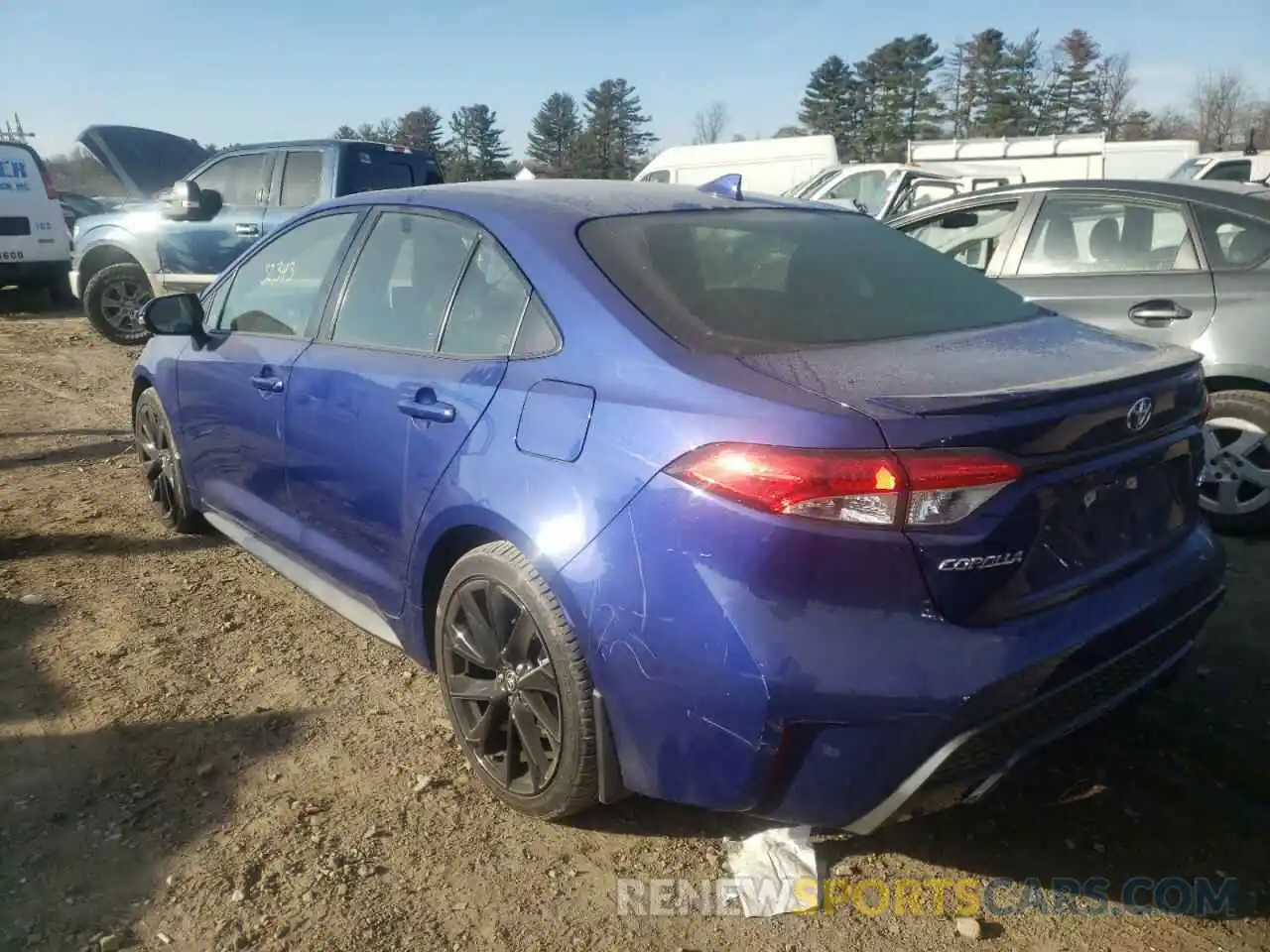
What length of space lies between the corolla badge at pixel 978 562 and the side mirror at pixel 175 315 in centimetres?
309

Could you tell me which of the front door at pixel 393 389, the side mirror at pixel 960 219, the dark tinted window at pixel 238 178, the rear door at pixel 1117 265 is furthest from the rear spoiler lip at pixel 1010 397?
the dark tinted window at pixel 238 178

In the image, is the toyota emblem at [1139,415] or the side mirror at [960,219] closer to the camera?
the toyota emblem at [1139,415]

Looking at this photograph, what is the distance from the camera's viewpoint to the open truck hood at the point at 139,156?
1227 centimetres

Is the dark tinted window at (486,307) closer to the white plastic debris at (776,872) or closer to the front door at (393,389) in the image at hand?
the front door at (393,389)

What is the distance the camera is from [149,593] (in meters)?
4.03

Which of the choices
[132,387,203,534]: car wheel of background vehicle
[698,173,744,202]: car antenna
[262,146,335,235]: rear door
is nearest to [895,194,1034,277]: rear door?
[698,173,744,202]: car antenna

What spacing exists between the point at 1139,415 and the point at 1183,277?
275 centimetres

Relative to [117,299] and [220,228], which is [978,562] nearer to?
[220,228]

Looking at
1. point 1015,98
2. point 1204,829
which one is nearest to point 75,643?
point 1204,829

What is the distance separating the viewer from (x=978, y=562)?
1.95 metres

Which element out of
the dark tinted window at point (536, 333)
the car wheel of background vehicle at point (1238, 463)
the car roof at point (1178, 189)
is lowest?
the car wheel of background vehicle at point (1238, 463)

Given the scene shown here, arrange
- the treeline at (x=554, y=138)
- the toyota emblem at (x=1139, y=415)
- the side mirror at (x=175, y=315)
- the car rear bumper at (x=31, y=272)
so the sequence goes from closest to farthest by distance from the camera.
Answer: the toyota emblem at (x=1139, y=415) → the side mirror at (x=175, y=315) → the car rear bumper at (x=31, y=272) → the treeline at (x=554, y=138)

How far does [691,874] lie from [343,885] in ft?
2.68

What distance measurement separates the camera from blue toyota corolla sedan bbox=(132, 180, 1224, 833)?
75.9 inches
